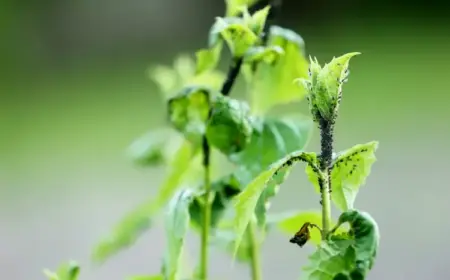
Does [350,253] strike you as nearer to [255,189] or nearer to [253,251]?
[255,189]

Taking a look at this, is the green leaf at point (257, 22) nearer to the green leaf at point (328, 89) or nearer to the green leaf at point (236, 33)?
the green leaf at point (236, 33)

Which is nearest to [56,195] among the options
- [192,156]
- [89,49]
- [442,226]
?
[89,49]

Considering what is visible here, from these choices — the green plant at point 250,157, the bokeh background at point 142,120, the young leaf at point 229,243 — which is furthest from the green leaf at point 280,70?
the bokeh background at point 142,120

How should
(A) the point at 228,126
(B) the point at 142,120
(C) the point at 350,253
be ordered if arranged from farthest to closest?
(B) the point at 142,120, (A) the point at 228,126, (C) the point at 350,253

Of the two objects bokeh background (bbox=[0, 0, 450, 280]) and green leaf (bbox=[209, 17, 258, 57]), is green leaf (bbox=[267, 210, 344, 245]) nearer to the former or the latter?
green leaf (bbox=[209, 17, 258, 57])

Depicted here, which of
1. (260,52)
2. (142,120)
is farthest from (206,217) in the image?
(142,120)

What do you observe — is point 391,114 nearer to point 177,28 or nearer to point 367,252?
point 177,28
